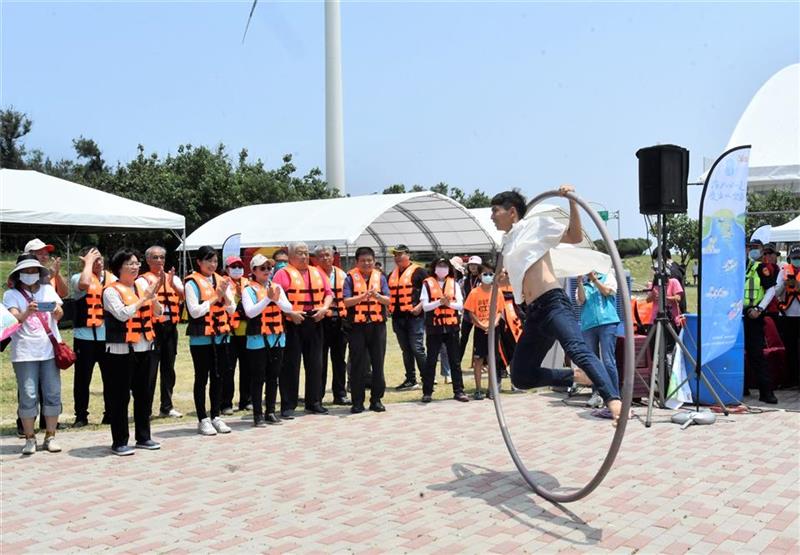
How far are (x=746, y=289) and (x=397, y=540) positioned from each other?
7385 mm

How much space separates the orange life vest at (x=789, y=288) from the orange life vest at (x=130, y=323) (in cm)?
819

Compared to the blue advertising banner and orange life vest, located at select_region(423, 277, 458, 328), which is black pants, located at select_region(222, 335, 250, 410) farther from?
the blue advertising banner

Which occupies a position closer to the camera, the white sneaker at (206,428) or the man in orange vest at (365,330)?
the white sneaker at (206,428)

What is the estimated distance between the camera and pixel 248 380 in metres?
9.32

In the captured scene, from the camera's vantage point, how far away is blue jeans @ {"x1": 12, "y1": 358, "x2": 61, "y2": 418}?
700 cm

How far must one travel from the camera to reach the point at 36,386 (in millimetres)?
7191

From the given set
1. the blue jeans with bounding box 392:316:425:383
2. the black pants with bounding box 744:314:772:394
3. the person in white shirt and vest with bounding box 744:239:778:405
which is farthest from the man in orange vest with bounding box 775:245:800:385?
the blue jeans with bounding box 392:316:425:383

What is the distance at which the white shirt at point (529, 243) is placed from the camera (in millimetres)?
5559

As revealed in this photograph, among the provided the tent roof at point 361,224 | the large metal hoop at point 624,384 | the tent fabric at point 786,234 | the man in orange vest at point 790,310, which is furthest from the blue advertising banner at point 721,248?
the tent roof at point 361,224

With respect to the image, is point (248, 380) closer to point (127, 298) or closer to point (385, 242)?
point (127, 298)

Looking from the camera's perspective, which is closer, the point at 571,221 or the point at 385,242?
the point at 571,221

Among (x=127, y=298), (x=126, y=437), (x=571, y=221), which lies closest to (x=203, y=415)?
(x=126, y=437)

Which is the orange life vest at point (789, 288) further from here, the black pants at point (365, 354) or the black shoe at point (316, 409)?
the black shoe at point (316, 409)

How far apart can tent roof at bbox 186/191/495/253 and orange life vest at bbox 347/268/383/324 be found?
11.7 m
